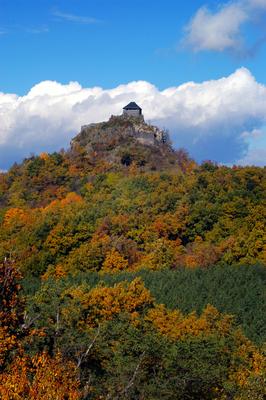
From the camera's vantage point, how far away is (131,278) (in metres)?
62.9

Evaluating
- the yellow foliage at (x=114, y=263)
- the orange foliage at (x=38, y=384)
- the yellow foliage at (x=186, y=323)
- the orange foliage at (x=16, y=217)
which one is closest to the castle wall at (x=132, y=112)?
the orange foliage at (x=16, y=217)

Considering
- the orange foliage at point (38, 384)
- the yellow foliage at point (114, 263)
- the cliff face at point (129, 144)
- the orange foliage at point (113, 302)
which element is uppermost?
the cliff face at point (129, 144)

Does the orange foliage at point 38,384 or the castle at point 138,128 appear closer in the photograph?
the orange foliage at point 38,384

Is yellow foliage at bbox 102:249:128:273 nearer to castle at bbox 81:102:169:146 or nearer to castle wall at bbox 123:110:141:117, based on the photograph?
castle at bbox 81:102:169:146

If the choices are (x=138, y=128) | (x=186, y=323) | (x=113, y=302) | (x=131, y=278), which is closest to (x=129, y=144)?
(x=138, y=128)

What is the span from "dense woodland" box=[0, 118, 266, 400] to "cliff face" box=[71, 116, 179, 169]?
1.33ft

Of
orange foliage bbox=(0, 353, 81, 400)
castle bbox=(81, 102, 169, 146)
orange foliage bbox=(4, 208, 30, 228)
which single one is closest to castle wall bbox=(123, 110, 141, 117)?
castle bbox=(81, 102, 169, 146)

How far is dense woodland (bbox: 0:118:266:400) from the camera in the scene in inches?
993

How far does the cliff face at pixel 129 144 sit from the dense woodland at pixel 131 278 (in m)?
0.41

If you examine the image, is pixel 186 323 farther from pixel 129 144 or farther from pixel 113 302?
pixel 129 144

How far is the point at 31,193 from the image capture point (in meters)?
115

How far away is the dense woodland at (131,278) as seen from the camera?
82.8 ft

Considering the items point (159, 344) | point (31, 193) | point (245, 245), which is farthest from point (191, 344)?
point (31, 193)

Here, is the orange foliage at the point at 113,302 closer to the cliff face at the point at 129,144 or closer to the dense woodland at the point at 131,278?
the dense woodland at the point at 131,278
